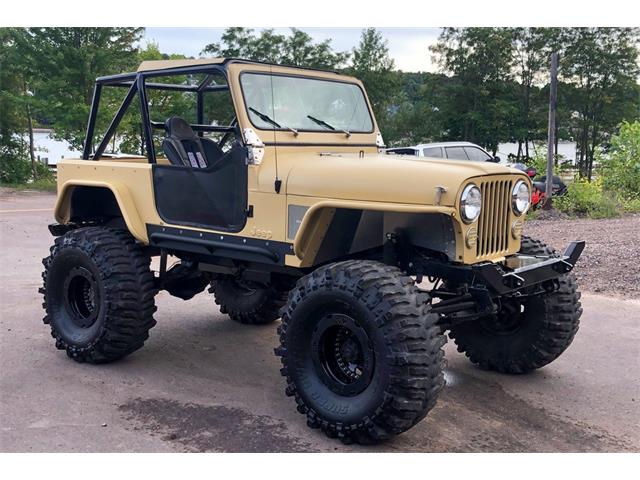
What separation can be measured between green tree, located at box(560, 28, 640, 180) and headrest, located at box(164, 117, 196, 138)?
21.3 meters

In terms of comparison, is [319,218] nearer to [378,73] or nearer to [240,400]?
[240,400]

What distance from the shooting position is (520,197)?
4.59 meters

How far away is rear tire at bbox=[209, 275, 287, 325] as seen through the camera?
22.1ft

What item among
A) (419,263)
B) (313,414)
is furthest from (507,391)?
(313,414)

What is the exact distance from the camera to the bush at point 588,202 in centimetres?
1424

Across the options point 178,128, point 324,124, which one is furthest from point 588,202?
point 178,128

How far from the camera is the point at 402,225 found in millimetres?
4602

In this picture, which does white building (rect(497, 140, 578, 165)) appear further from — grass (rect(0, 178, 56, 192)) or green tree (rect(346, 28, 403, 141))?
grass (rect(0, 178, 56, 192))

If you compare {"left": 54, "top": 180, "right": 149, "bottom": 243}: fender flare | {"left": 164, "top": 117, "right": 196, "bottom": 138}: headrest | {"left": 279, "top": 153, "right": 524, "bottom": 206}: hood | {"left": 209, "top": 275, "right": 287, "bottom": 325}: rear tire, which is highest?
{"left": 164, "top": 117, "right": 196, "bottom": 138}: headrest

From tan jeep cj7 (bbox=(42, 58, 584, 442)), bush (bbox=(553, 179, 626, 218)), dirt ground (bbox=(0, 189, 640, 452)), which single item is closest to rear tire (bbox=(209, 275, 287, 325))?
dirt ground (bbox=(0, 189, 640, 452))

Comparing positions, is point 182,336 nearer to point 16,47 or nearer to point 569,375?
point 569,375

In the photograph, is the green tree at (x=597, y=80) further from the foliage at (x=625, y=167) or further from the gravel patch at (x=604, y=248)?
the gravel patch at (x=604, y=248)

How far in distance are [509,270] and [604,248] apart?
6208 mm

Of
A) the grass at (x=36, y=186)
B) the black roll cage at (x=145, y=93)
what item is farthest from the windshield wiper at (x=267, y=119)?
the grass at (x=36, y=186)
